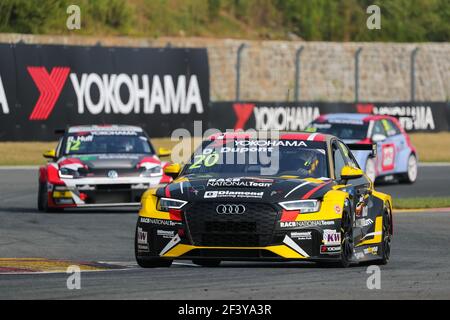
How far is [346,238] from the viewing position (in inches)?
486

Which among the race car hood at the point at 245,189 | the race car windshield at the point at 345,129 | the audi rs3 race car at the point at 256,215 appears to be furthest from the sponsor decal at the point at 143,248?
the race car windshield at the point at 345,129

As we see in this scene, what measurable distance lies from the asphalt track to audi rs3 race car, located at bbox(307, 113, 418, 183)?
19.0 feet

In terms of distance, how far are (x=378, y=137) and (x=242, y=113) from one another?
10.9 m

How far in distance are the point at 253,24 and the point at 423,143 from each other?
46.9 ft

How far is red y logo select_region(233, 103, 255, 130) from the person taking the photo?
36.7 meters

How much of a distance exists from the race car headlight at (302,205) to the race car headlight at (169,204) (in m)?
0.89

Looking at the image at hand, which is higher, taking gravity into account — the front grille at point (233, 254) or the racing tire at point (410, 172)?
the front grille at point (233, 254)

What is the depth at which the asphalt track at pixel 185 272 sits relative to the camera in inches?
403

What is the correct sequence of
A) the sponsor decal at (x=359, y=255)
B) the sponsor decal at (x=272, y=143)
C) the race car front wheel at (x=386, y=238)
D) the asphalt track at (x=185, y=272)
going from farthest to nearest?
the race car front wheel at (x=386, y=238), the sponsor decal at (x=272, y=143), the sponsor decal at (x=359, y=255), the asphalt track at (x=185, y=272)

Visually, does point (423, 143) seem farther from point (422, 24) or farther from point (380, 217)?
point (380, 217)

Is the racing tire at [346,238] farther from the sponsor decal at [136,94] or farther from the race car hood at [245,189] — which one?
the sponsor decal at [136,94]

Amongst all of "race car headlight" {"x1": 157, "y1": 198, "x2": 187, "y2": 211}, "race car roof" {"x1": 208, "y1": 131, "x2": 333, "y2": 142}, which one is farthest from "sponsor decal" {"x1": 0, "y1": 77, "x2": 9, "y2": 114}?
"race car headlight" {"x1": 157, "y1": 198, "x2": 187, "y2": 211}

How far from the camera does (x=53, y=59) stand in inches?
1308

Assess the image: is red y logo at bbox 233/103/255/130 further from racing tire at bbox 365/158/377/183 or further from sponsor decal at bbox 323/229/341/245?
sponsor decal at bbox 323/229/341/245
